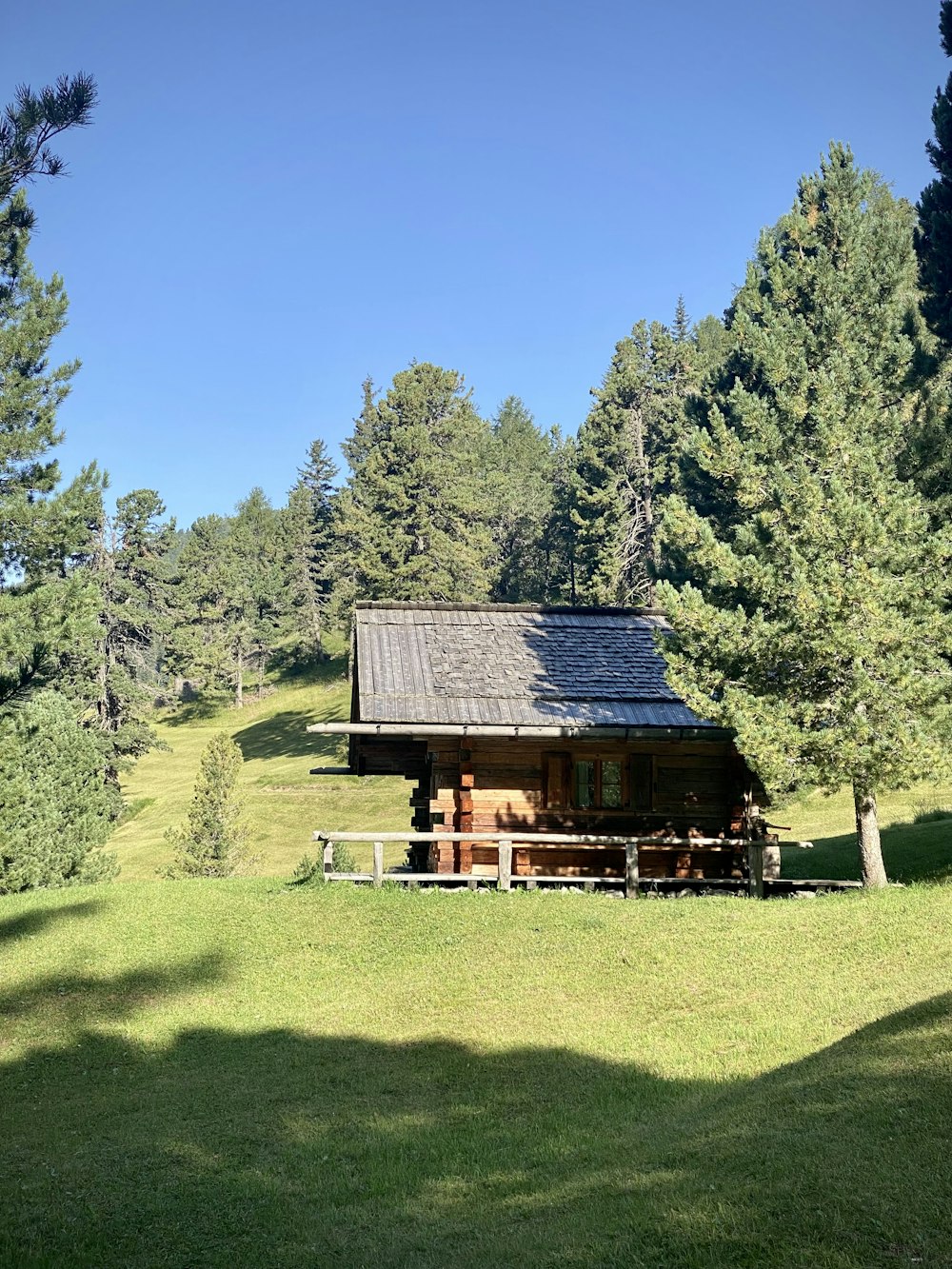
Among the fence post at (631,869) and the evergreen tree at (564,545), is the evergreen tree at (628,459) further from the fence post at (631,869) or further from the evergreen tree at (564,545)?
the fence post at (631,869)

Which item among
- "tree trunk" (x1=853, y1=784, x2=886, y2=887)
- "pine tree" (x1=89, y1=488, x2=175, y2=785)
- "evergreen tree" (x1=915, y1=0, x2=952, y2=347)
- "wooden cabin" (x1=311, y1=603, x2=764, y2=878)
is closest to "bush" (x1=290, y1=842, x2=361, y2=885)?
"wooden cabin" (x1=311, y1=603, x2=764, y2=878)

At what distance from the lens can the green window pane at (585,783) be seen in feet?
74.2

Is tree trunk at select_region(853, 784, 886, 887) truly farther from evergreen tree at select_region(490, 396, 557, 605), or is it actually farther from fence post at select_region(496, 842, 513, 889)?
evergreen tree at select_region(490, 396, 557, 605)

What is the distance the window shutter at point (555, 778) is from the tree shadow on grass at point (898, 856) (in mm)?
6356

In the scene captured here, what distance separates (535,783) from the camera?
74.1 ft

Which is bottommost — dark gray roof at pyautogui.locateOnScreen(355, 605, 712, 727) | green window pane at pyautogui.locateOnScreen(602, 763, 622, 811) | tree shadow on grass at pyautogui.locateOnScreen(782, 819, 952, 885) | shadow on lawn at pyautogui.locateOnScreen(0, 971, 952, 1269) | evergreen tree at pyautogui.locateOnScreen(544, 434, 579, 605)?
shadow on lawn at pyautogui.locateOnScreen(0, 971, 952, 1269)

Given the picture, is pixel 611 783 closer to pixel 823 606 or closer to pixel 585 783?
pixel 585 783

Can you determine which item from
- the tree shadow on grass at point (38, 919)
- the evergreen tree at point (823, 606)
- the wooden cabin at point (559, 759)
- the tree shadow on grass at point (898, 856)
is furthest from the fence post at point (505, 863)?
the tree shadow on grass at point (38, 919)

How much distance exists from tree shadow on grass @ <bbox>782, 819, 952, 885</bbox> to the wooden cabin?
10.8ft

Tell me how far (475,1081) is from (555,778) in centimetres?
1030

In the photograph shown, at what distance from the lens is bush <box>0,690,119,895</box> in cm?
2803

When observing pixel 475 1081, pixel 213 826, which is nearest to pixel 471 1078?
pixel 475 1081

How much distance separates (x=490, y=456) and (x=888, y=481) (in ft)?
327

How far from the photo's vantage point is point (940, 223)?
2284 centimetres
